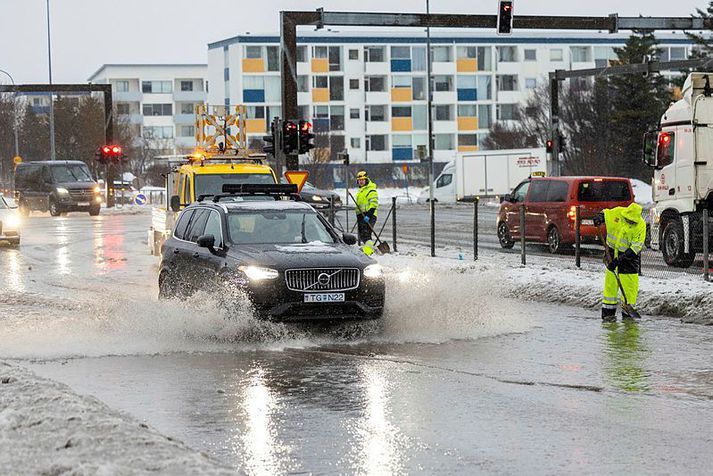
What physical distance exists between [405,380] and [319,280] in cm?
275

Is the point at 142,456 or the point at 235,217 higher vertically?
the point at 235,217

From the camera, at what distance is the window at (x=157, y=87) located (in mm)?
142500

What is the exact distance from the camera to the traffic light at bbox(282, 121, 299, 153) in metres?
28.9

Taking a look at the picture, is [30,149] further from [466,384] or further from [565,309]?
[466,384]

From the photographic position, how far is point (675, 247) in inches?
925

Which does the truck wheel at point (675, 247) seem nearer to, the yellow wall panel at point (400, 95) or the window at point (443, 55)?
the yellow wall panel at point (400, 95)

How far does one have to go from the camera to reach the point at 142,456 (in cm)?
671

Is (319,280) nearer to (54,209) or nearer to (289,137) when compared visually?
(289,137)

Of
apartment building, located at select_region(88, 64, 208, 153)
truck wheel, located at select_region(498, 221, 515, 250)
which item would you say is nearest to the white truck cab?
truck wheel, located at select_region(498, 221, 515, 250)

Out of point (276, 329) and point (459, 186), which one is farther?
point (459, 186)

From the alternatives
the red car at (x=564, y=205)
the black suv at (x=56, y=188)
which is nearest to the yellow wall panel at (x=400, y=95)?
the black suv at (x=56, y=188)

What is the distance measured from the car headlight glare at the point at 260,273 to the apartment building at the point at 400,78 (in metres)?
89.2

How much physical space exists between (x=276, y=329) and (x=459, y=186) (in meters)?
51.7

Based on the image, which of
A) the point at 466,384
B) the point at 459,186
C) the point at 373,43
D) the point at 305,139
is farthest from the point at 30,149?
the point at 466,384
